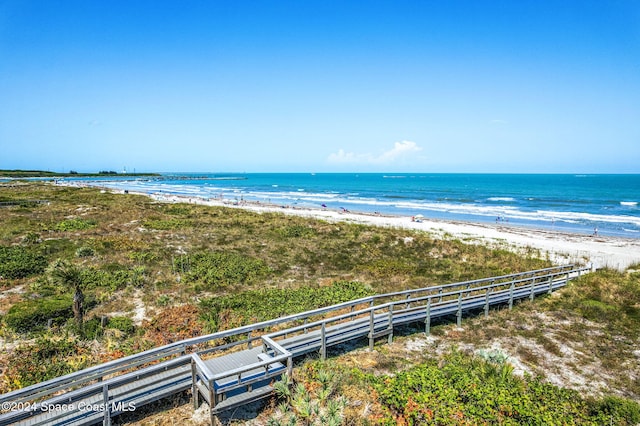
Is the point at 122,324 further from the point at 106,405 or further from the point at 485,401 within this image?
the point at 485,401

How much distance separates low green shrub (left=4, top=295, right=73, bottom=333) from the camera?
431 inches

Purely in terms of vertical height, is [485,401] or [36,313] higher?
[36,313]

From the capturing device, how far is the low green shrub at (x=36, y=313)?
10.9m

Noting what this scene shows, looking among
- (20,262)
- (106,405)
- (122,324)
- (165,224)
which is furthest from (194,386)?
(165,224)

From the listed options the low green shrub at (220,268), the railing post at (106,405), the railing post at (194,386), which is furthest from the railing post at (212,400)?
the low green shrub at (220,268)

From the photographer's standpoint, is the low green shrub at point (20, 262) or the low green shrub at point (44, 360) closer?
the low green shrub at point (44, 360)

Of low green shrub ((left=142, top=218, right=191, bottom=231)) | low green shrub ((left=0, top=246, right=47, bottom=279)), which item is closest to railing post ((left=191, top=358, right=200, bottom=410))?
low green shrub ((left=0, top=246, right=47, bottom=279))

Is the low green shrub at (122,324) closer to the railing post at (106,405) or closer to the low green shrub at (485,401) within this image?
the railing post at (106,405)

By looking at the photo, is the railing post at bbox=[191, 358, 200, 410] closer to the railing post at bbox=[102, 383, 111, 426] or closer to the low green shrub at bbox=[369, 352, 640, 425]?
the railing post at bbox=[102, 383, 111, 426]

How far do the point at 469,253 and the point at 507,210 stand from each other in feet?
156

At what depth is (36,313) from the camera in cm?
1148

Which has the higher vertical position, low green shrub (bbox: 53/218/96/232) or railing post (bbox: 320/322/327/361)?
low green shrub (bbox: 53/218/96/232)

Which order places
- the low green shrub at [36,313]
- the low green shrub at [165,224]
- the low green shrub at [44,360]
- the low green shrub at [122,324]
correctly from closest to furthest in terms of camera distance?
the low green shrub at [44,360] → the low green shrub at [36,313] → the low green shrub at [122,324] → the low green shrub at [165,224]

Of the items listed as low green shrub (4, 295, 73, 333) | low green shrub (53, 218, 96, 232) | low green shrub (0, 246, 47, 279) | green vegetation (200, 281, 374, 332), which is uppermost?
low green shrub (53, 218, 96, 232)
